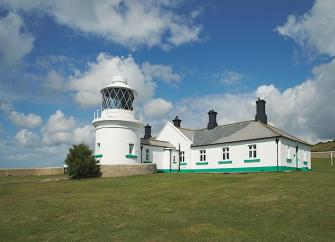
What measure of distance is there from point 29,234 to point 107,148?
20.8 m

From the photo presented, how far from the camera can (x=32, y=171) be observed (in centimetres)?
3747

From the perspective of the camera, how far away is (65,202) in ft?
57.0

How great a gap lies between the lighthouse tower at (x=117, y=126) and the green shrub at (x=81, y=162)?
1.98 meters

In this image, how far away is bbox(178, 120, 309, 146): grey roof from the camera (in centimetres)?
3198

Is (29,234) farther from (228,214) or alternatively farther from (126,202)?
(228,214)

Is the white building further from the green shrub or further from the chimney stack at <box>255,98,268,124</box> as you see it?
the green shrub

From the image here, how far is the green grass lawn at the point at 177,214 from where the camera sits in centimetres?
1059

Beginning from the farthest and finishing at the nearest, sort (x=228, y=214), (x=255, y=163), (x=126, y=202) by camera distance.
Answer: (x=255, y=163)
(x=126, y=202)
(x=228, y=214)

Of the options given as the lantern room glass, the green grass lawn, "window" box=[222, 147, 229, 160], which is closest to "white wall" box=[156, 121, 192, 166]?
"window" box=[222, 147, 229, 160]

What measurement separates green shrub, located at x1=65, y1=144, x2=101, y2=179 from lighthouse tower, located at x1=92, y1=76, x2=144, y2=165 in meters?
1.98

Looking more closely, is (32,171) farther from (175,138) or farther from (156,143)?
(175,138)

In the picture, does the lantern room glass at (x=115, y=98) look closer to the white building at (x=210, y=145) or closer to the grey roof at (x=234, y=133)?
the white building at (x=210, y=145)

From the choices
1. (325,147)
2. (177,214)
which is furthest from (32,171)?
(325,147)

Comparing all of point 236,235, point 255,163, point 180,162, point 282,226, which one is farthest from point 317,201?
point 180,162
